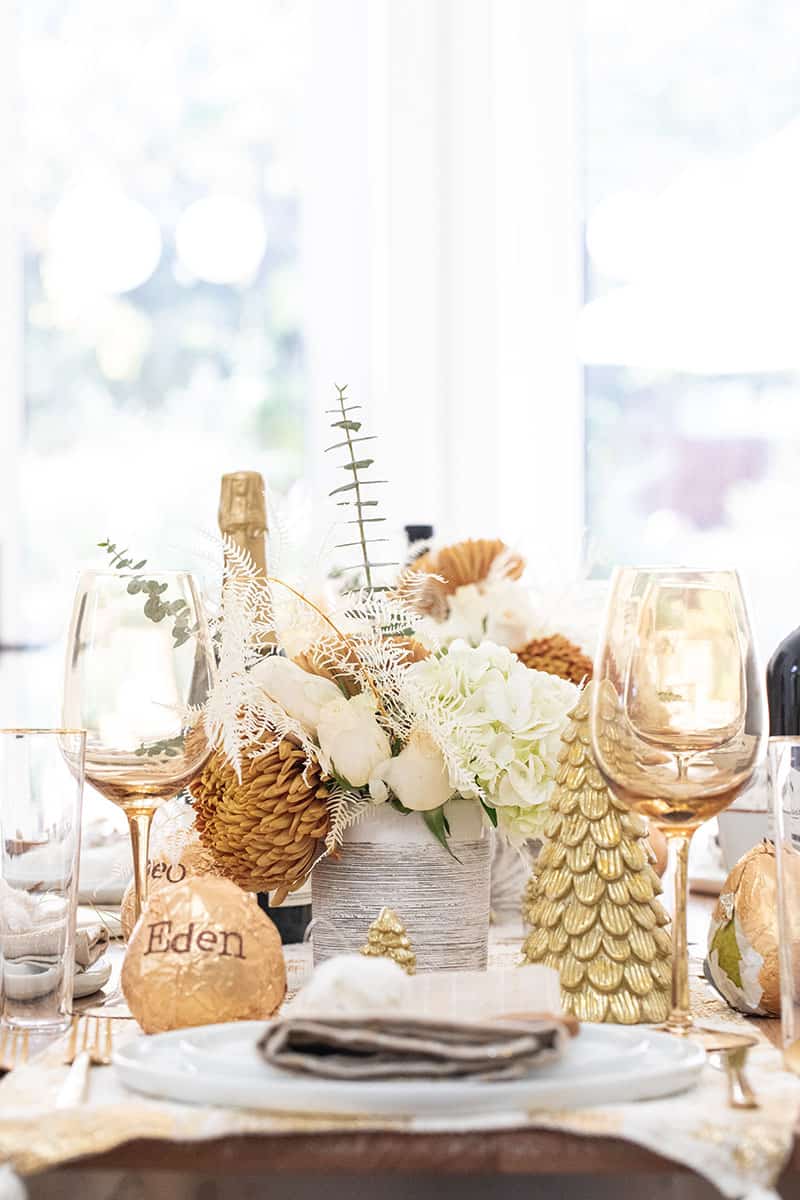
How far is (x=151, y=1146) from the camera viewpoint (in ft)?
2.00

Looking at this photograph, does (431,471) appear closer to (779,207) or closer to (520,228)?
(520,228)

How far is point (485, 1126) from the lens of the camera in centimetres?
61

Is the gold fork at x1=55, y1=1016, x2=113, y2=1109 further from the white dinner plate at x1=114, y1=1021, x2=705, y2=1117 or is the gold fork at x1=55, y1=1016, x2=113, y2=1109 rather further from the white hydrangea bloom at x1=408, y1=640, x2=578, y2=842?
the white hydrangea bloom at x1=408, y1=640, x2=578, y2=842

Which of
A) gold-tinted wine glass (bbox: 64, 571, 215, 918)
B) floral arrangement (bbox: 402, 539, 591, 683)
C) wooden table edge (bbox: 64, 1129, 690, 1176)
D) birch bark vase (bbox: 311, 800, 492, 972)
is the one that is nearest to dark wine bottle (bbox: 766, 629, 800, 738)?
floral arrangement (bbox: 402, 539, 591, 683)

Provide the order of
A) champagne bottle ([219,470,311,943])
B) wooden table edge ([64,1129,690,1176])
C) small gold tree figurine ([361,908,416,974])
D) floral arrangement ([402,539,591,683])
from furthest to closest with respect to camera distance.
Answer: floral arrangement ([402,539,591,683]) < champagne bottle ([219,470,311,943]) < small gold tree figurine ([361,908,416,974]) < wooden table edge ([64,1129,690,1176])

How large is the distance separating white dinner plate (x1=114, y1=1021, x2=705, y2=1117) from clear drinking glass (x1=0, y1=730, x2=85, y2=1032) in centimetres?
14

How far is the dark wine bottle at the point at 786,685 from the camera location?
1123 millimetres

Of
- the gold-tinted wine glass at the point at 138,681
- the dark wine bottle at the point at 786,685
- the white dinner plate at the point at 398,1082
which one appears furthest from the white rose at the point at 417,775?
the dark wine bottle at the point at 786,685

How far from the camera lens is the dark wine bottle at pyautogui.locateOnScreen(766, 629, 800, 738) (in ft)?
3.68

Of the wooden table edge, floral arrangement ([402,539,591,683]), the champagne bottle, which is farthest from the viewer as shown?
floral arrangement ([402,539,591,683])

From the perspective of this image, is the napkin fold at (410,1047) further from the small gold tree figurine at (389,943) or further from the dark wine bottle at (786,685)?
the dark wine bottle at (786,685)

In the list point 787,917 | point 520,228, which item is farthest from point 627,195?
point 787,917

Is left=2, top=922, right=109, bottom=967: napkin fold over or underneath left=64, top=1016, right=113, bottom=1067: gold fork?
over

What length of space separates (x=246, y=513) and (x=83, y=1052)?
455 mm
